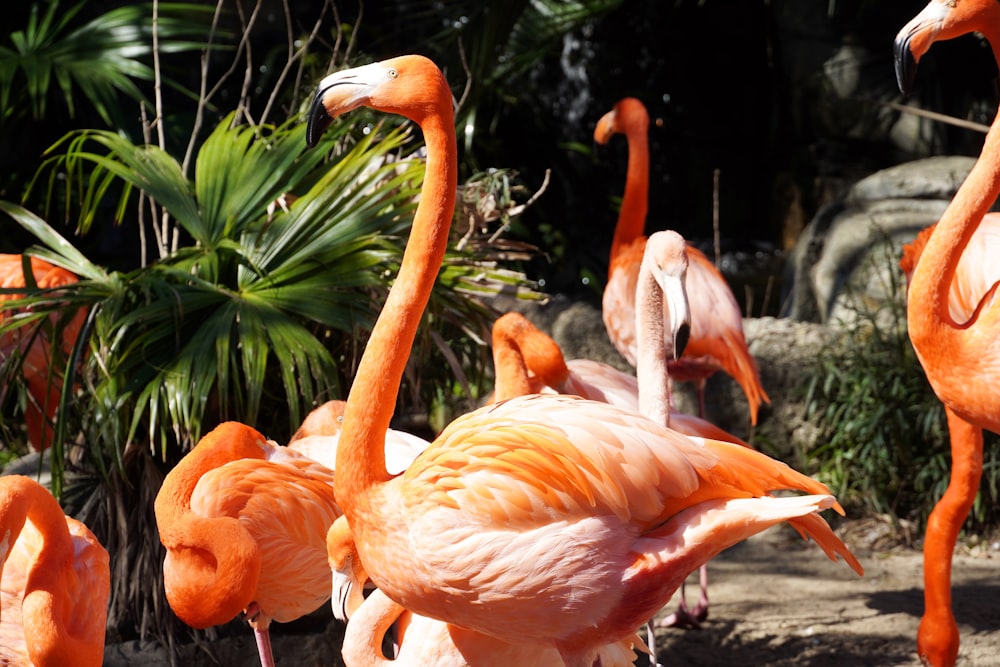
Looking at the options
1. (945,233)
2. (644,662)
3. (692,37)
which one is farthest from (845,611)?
(692,37)

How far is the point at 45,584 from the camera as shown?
2.70 m

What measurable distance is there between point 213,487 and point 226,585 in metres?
0.28

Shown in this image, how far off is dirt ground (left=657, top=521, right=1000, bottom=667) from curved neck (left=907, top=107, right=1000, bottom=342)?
1.39 m

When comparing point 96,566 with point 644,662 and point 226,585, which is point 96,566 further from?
point 644,662

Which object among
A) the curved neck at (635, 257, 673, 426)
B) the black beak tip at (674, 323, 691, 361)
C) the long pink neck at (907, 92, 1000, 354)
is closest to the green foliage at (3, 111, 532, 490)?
the curved neck at (635, 257, 673, 426)

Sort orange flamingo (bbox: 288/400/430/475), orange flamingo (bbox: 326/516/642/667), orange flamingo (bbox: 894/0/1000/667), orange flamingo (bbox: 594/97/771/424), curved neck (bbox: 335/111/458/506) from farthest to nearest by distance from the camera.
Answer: orange flamingo (bbox: 594/97/771/424) < orange flamingo (bbox: 288/400/430/475) < orange flamingo (bbox: 894/0/1000/667) < orange flamingo (bbox: 326/516/642/667) < curved neck (bbox: 335/111/458/506)

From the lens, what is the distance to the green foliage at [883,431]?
502 cm

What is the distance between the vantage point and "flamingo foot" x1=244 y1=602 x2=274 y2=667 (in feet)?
10.1

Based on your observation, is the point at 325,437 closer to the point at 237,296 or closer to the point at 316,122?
the point at 237,296

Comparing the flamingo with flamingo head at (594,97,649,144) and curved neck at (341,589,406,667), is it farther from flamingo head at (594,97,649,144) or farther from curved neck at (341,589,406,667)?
flamingo head at (594,97,649,144)

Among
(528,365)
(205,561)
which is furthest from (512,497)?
(528,365)

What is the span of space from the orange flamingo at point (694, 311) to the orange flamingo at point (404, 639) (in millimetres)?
1863

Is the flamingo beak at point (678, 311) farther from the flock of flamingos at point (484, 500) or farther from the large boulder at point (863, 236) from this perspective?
the large boulder at point (863, 236)

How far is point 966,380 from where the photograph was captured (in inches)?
116
